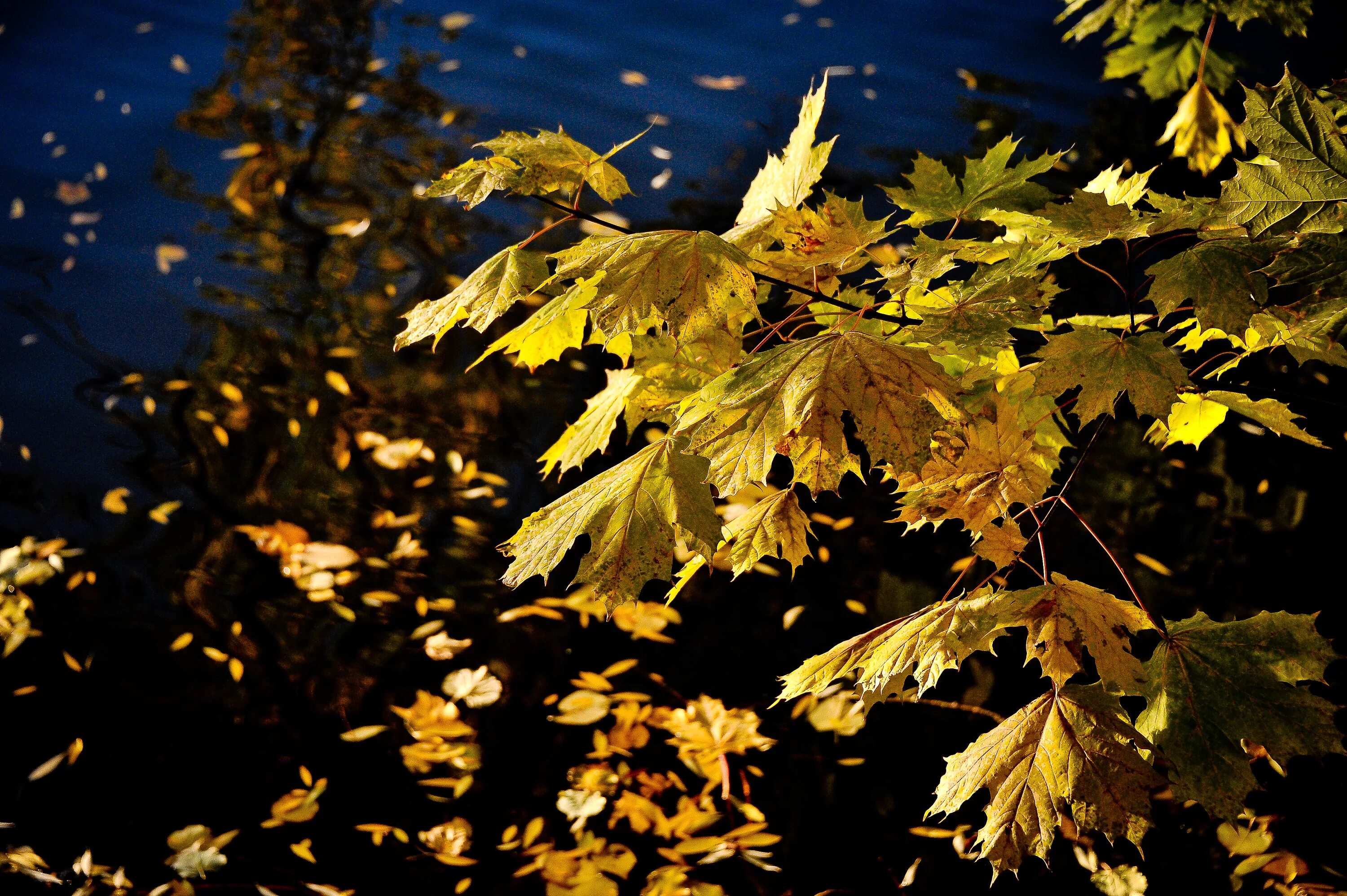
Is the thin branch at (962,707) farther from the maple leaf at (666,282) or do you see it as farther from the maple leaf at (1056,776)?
the maple leaf at (666,282)

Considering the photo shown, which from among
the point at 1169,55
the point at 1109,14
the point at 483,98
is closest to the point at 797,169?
the point at 1109,14

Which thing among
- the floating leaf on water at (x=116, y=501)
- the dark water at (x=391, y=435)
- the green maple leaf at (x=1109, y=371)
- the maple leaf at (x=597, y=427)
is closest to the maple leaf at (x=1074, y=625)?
the green maple leaf at (x=1109, y=371)

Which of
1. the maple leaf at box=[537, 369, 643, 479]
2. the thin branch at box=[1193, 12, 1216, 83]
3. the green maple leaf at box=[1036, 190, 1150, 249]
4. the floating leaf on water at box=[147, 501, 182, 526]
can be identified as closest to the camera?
the green maple leaf at box=[1036, 190, 1150, 249]

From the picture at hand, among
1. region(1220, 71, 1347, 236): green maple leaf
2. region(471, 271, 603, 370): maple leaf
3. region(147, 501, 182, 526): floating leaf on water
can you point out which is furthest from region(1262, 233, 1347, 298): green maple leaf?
region(147, 501, 182, 526): floating leaf on water

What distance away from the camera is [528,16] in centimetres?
519

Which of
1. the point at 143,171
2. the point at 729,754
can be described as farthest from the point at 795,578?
the point at 143,171

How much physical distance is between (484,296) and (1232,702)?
3.29ft

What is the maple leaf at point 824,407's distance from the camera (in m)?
0.81

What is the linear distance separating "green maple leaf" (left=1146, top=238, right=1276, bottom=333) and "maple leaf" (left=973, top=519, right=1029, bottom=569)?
304mm

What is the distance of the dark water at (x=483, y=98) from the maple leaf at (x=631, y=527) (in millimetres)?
2901

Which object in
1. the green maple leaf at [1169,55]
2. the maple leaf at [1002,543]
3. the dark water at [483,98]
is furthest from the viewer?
the dark water at [483,98]

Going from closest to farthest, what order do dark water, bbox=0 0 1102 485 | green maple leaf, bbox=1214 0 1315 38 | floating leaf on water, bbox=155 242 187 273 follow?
green maple leaf, bbox=1214 0 1315 38
dark water, bbox=0 0 1102 485
floating leaf on water, bbox=155 242 187 273

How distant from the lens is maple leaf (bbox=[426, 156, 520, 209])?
3.23 ft

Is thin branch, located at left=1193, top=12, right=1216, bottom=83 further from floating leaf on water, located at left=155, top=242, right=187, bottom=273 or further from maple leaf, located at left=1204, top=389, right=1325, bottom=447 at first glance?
floating leaf on water, located at left=155, top=242, right=187, bottom=273
